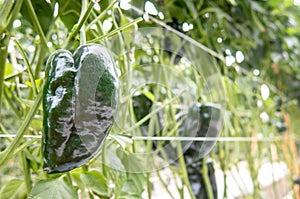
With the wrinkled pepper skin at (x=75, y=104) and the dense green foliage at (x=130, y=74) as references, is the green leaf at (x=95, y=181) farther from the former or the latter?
the wrinkled pepper skin at (x=75, y=104)

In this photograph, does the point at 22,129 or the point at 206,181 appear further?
the point at 206,181

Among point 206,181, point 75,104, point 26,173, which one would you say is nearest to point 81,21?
point 75,104

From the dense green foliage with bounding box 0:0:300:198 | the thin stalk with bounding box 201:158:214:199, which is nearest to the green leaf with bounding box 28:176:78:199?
the dense green foliage with bounding box 0:0:300:198

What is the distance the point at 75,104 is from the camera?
274mm

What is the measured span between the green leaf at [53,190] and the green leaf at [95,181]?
0.04 metres

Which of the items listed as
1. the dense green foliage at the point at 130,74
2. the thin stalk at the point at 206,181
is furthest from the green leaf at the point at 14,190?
the thin stalk at the point at 206,181

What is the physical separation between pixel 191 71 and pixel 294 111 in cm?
125

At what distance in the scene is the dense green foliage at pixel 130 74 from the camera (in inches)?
13.7

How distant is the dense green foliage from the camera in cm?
35

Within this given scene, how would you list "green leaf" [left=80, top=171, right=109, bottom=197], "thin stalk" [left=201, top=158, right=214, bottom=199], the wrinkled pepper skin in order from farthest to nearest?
"thin stalk" [left=201, top=158, right=214, bottom=199], "green leaf" [left=80, top=171, right=109, bottom=197], the wrinkled pepper skin

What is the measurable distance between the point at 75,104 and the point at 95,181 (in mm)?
150

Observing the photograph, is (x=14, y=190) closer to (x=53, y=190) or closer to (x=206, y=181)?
(x=53, y=190)

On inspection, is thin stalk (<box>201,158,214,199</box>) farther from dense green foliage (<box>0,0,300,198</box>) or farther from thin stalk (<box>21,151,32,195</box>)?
thin stalk (<box>21,151,32,195</box>)

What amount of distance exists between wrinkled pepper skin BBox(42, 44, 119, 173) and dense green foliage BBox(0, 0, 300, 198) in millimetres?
24
